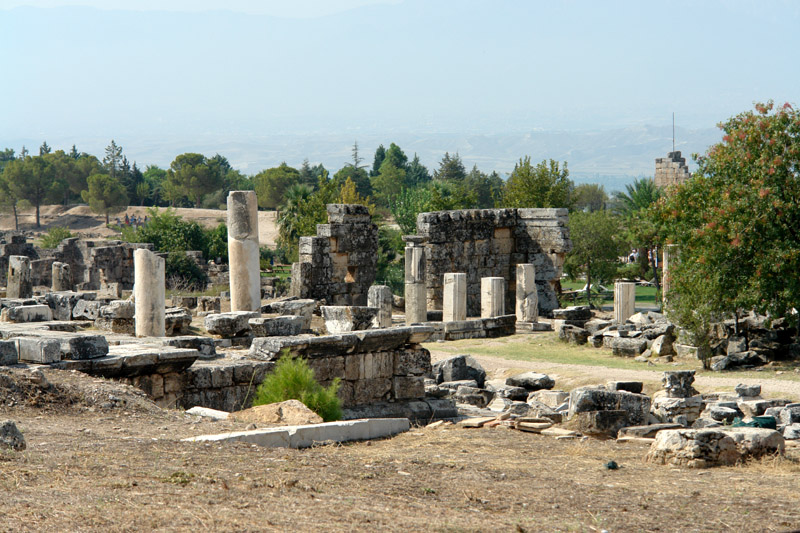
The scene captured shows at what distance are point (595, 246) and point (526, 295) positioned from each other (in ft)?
52.0

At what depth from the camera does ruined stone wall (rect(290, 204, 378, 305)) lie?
28.1 metres

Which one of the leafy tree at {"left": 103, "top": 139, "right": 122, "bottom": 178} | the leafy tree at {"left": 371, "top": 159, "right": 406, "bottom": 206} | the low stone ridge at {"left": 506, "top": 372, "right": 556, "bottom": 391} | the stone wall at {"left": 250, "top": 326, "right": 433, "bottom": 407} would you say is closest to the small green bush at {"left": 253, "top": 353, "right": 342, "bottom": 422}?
the stone wall at {"left": 250, "top": 326, "right": 433, "bottom": 407}

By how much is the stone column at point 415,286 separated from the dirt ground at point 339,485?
669 inches

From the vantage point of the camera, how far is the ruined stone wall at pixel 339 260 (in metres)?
28.1

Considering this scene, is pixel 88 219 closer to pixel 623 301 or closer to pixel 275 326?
pixel 623 301

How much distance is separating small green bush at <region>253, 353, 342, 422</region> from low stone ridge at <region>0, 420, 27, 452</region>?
148 inches

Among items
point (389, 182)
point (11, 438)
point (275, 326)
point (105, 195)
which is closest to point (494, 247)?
point (275, 326)

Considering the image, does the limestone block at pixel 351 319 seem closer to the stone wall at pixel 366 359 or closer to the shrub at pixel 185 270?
the stone wall at pixel 366 359

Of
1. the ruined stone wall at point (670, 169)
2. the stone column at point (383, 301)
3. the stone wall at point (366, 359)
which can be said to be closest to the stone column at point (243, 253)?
the stone wall at point (366, 359)

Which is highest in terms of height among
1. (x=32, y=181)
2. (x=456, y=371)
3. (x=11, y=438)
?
(x=32, y=181)

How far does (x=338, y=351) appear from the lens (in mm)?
12406

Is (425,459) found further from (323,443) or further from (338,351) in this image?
(338,351)

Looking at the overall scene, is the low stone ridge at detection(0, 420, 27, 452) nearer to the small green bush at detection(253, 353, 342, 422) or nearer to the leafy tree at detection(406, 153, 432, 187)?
the small green bush at detection(253, 353, 342, 422)

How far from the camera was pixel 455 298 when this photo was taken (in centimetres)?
2675
